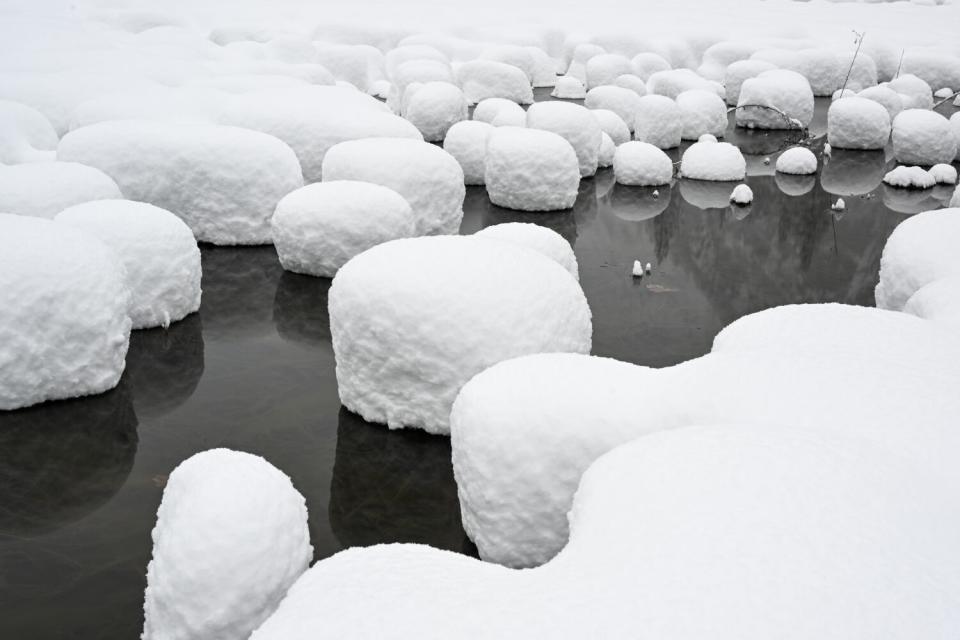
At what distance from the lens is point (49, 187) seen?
6.75 metres

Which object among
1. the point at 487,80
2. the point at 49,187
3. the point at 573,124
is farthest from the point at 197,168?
the point at 487,80

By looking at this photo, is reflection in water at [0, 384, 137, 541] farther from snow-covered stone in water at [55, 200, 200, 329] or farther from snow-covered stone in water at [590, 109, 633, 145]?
snow-covered stone in water at [590, 109, 633, 145]

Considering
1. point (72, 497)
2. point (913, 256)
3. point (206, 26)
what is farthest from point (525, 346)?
point (206, 26)

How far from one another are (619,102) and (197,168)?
27.5 ft

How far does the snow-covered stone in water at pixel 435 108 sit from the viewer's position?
12.5 meters

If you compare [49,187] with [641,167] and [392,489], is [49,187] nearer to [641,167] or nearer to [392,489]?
[392,489]

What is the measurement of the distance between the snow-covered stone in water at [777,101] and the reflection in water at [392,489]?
1148 cm

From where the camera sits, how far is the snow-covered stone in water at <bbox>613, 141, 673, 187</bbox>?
1097 cm

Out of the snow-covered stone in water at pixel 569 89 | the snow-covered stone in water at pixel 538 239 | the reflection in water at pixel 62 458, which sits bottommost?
the snow-covered stone in water at pixel 569 89

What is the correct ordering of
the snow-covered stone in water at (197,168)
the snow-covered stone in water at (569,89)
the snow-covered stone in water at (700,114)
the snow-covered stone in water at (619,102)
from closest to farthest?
1. the snow-covered stone in water at (197,168)
2. the snow-covered stone in water at (700,114)
3. the snow-covered stone in water at (619,102)
4. the snow-covered stone in water at (569,89)

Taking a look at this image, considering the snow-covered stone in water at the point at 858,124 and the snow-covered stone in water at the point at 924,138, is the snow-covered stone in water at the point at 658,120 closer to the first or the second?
the snow-covered stone in water at the point at 858,124

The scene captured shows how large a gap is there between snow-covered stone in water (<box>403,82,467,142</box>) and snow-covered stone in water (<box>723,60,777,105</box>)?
7.51 meters

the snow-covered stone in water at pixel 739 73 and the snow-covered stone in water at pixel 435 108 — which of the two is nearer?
the snow-covered stone in water at pixel 435 108

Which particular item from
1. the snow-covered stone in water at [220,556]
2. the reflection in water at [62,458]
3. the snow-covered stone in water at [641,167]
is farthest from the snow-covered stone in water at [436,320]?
the snow-covered stone in water at [641,167]
